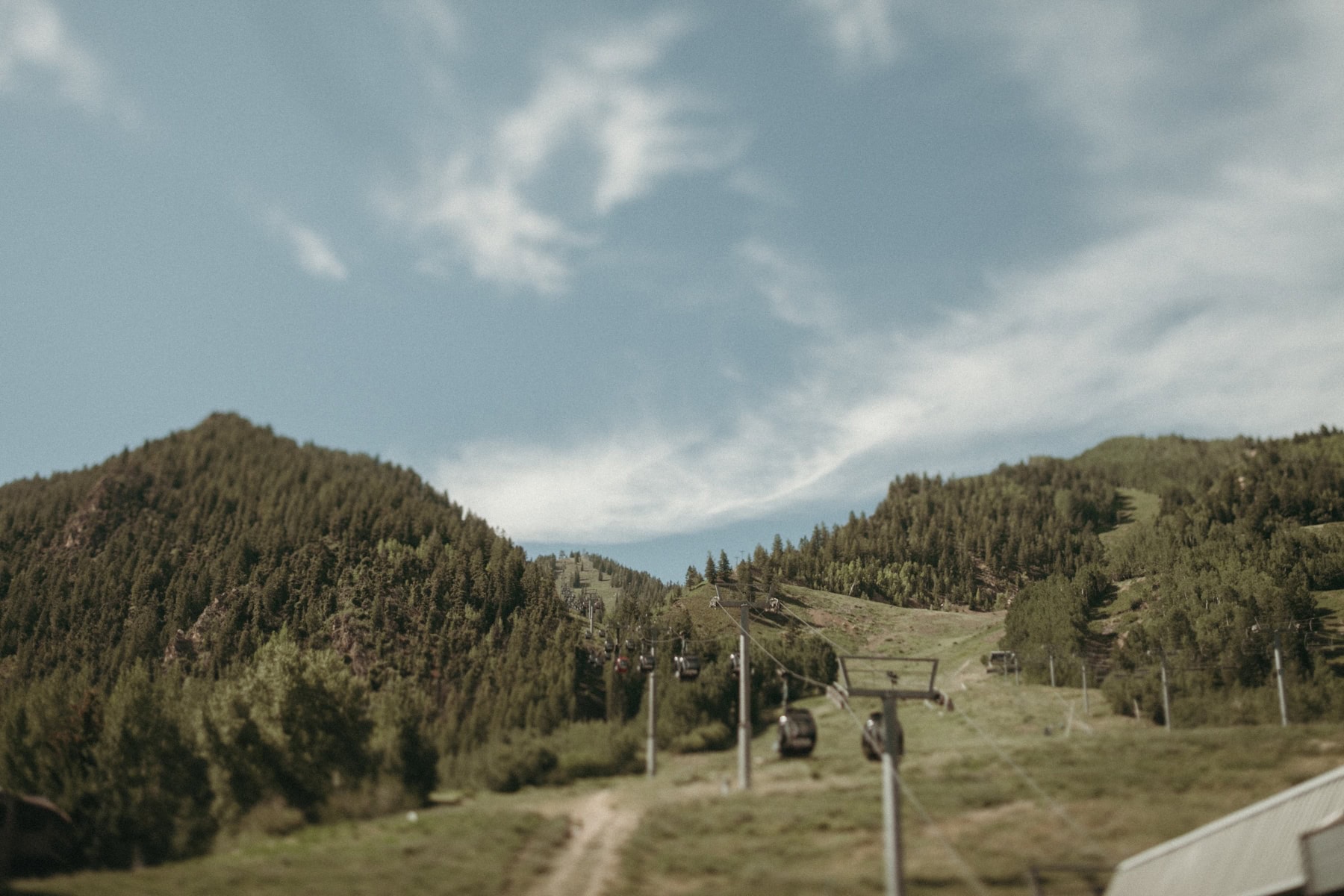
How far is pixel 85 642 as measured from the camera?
630 feet

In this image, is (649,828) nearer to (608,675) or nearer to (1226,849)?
(1226,849)

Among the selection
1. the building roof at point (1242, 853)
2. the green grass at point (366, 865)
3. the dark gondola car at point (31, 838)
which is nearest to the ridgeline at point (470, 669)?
the dark gondola car at point (31, 838)

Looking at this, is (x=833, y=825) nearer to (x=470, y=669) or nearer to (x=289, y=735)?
Result: (x=289, y=735)

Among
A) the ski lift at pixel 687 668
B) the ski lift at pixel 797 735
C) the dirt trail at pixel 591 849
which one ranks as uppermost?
the ski lift at pixel 687 668

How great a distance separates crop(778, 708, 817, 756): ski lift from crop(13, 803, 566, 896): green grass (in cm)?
1952

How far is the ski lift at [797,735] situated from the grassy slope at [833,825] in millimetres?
1012

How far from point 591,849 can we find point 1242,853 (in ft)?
77.3

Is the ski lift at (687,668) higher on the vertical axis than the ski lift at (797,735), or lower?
higher

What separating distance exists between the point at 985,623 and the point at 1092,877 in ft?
451

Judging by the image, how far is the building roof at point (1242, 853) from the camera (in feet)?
95.1

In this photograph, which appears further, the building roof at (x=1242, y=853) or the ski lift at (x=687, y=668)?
the ski lift at (x=687, y=668)

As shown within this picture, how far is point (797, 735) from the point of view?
55625 mm

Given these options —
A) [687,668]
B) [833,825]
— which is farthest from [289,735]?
[833,825]

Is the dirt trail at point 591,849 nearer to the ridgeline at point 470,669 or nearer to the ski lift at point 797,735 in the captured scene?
the ridgeline at point 470,669
